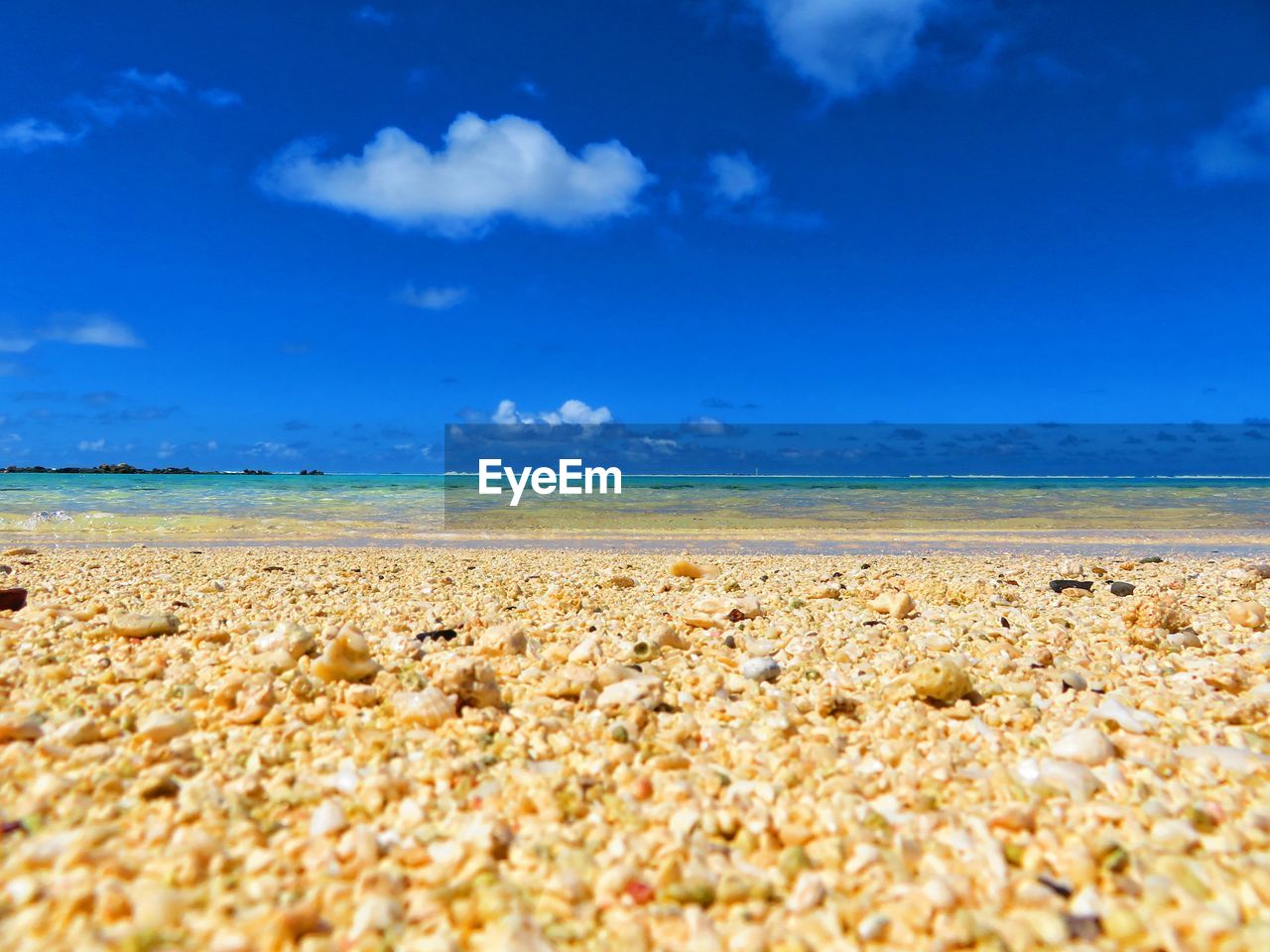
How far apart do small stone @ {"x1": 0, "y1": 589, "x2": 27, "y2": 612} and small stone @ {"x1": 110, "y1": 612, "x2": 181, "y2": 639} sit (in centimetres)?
104

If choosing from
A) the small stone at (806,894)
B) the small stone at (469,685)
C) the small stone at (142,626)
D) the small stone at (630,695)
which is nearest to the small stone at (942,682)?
the small stone at (630,695)

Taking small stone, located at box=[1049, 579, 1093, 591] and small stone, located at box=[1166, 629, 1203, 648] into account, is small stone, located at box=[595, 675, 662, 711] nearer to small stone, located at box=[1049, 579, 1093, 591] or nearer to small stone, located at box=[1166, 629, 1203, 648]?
small stone, located at box=[1166, 629, 1203, 648]

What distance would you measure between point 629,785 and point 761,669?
1.13 metres

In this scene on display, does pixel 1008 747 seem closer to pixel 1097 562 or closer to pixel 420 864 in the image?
pixel 420 864

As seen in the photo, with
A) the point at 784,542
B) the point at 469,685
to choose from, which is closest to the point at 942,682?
the point at 469,685

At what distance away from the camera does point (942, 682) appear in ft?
8.94

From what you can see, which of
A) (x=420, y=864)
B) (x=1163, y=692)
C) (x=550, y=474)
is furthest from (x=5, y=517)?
(x=1163, y=692)

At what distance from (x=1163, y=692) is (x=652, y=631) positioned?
6.95 feet

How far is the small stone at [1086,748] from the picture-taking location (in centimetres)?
219

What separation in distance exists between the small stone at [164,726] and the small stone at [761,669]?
202 centimetres

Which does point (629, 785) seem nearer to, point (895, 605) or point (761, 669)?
point (761, 669)

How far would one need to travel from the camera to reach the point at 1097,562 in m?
8.33

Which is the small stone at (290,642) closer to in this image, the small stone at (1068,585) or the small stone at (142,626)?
the small stone at (142,626)

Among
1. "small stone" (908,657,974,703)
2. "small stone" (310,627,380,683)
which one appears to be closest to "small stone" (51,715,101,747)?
"small stone" (310,627,380,683)
